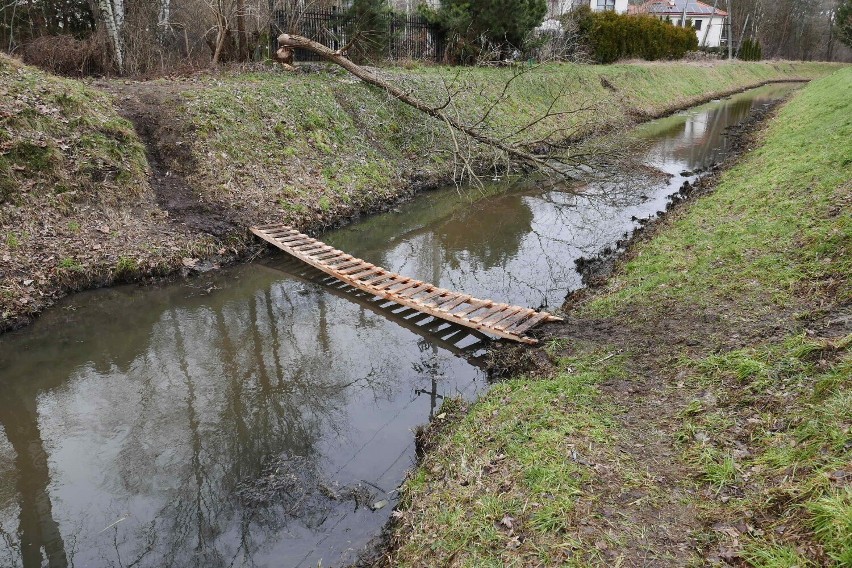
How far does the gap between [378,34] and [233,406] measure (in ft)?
54.8

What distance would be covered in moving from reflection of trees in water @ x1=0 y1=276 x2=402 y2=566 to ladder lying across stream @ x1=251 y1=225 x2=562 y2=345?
0.89m

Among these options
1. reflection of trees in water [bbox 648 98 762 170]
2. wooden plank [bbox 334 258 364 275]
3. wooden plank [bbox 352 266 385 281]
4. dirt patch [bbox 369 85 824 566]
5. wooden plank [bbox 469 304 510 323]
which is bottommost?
wooden plank [bbox 469 304 510 323]

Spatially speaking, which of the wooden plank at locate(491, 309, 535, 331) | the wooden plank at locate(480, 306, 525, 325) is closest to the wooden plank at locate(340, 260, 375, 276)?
the wooden plank at locate(480, 306, 525, 325)

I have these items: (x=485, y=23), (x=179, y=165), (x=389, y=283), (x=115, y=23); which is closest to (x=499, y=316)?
(x=389, y=283)

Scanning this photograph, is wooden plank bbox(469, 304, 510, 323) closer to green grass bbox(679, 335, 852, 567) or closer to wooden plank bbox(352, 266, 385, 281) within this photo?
wooden plank bbox(352, 266, 385, 281)

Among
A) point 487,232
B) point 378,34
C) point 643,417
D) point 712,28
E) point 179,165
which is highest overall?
Result: point 712,28

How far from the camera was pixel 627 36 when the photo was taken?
3453 centimetres

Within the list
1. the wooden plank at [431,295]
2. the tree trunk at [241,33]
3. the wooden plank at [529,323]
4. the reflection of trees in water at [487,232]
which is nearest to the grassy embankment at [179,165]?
the tree trunk at [241,33]

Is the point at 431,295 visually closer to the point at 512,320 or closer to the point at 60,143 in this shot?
the point at 512,320

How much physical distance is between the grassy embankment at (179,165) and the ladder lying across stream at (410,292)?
99cm

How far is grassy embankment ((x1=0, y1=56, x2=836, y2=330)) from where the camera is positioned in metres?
9.05

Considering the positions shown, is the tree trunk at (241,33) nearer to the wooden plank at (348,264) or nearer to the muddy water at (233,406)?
the muddy water at (233,406)

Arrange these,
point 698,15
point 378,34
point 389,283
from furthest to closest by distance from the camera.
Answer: point 698,15
point 378,34
point 389,283

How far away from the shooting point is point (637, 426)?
4645 millimetres
